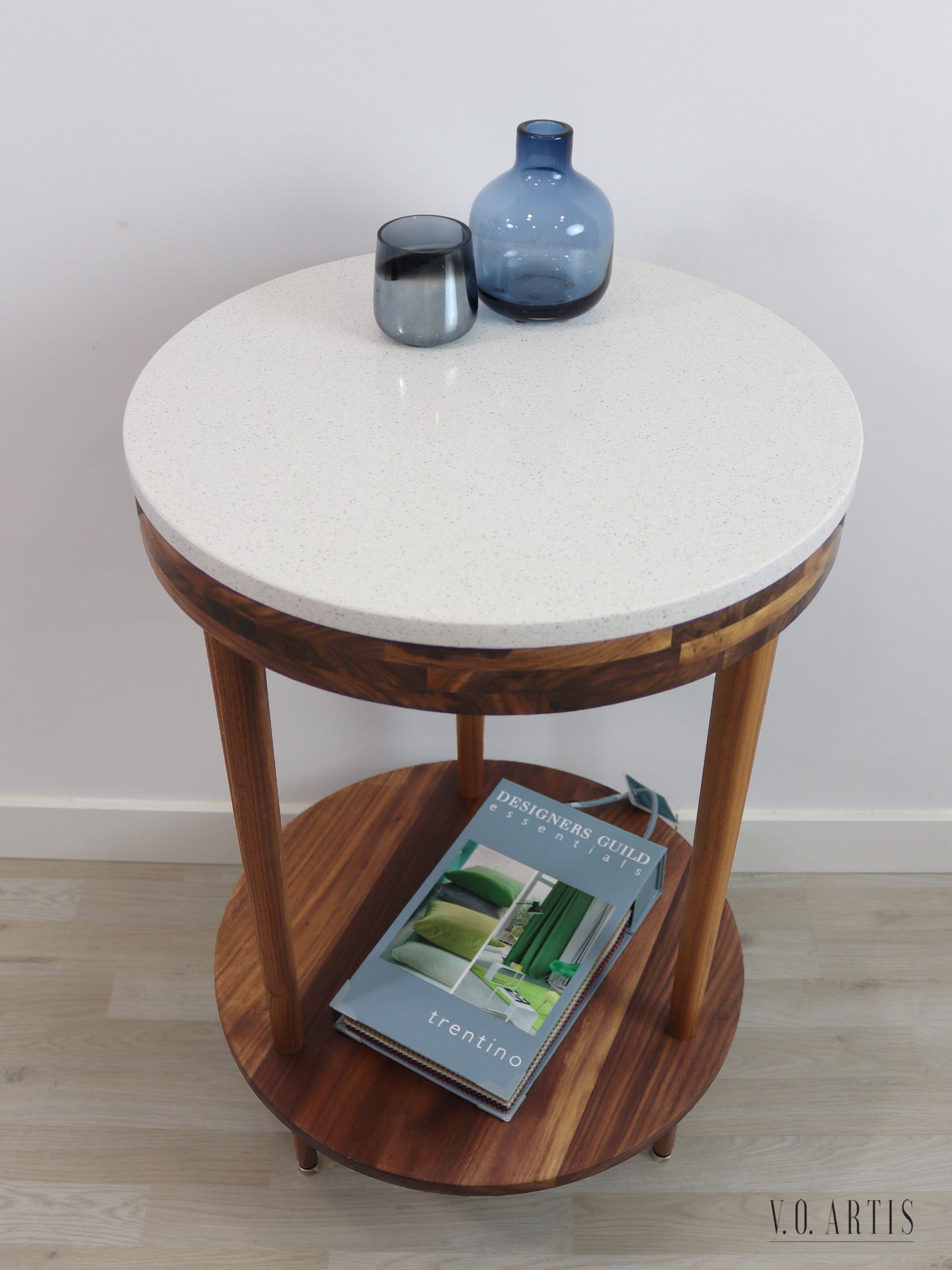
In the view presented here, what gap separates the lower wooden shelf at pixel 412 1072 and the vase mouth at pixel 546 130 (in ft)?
2.54

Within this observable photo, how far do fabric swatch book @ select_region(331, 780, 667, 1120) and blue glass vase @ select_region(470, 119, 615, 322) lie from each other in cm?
60

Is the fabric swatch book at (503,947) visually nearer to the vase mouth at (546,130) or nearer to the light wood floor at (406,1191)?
the light wood floor at (406,1191)

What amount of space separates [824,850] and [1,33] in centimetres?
145

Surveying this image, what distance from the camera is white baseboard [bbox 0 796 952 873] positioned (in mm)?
1594

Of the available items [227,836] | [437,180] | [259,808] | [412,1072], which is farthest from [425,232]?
[227,836]

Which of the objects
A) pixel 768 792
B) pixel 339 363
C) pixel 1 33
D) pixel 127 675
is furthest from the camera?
pixel 768 792

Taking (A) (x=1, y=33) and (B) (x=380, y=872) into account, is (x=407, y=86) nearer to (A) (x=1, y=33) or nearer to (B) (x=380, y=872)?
(A) (x=1, y=33)

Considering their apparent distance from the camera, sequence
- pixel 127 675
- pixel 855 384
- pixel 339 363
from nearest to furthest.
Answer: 1. pixel 339 363
2. pixel 855 384
3. pixel 127 675

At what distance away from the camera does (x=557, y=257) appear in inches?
37.1

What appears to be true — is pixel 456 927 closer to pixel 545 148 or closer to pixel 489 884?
pixel 489 884

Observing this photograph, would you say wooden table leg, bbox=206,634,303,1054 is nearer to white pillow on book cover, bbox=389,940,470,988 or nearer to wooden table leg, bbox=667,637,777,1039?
white pillow on book cover, bbox=389,940,470,988

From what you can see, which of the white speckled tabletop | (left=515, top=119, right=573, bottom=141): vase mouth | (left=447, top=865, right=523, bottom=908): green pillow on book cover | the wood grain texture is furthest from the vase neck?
(left=447, top=865, right=523, bottom=908): green pillow on book cover

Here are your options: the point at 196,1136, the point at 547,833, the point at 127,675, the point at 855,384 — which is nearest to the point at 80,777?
the point at 127,675

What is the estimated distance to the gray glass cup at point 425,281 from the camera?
0.89m
